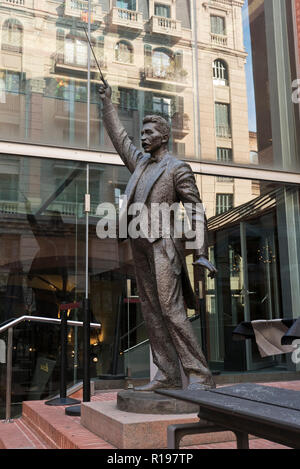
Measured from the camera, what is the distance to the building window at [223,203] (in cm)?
962

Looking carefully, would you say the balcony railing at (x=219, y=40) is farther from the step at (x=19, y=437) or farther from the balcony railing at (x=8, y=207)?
the step at (x=19, y=437)

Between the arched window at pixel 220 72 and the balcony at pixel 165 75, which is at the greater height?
the arched window at pixel 220 72

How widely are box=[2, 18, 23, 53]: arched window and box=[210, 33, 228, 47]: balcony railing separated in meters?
3.92

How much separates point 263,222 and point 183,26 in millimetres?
4270

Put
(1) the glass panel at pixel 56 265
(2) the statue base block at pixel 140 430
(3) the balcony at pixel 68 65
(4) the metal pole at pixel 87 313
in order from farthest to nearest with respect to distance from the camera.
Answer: (3) the balcony at pixel 68 65 < (1) the glass panel at pixel 56 265 < (4) the metal pole at pixel 87 313 < (2) the statue base block at pixel 140 430

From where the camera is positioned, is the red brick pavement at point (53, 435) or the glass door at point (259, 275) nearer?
the red brick pavement at point (53, 435)

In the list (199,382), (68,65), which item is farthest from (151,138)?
(68,65)

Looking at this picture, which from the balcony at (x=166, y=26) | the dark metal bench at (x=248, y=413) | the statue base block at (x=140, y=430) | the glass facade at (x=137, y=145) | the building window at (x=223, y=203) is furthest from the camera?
the balcony at (x=166, y=26)

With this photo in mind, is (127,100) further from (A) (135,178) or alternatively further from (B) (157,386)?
(B) (157,386)

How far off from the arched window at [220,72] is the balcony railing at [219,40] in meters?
0.40

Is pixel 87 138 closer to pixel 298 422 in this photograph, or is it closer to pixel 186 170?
pixel 186 170

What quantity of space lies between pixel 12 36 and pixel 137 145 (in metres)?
2.90

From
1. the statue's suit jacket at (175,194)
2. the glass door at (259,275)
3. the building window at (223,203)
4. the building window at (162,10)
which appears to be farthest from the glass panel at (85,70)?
the statue's suit jacket at (175,194)

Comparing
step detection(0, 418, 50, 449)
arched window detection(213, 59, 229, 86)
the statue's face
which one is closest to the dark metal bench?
step detection(0, 418, 50, 449)
